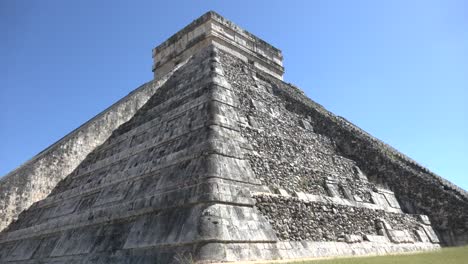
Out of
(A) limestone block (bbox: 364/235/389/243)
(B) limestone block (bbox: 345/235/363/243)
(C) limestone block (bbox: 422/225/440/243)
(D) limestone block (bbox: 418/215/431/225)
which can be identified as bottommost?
(B) limestone block (bbox: 345/235/363/243)

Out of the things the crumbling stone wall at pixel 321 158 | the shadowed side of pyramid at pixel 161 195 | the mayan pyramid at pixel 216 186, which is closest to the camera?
the shadowed side of pyramid at pixel 161 195

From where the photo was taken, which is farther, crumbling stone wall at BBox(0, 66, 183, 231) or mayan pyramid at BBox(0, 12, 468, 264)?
crumbling stone wall at BBox(0, 66, 183, 231)

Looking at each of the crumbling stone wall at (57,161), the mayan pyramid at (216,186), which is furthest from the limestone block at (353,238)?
the crumbling stone wall at (57,161)

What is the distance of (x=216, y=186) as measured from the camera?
6242 mm

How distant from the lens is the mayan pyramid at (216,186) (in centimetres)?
622

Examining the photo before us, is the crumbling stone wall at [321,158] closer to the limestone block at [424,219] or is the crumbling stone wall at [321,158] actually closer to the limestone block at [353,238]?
the limestone block at [424,219]

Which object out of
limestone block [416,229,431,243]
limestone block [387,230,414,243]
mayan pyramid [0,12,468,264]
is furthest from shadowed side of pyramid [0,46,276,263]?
limestone block [416,229,431,243]

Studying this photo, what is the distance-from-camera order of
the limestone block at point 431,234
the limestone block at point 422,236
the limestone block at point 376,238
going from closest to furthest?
the limestone block at point 376,238 → the limestone block at point 422,236 → the limestone block at point 431,234

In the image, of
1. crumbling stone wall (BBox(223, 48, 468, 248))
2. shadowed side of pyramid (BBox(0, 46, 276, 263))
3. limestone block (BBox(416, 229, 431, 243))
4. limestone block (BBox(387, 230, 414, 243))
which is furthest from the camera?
limestone block (BBox(416, 229, 431, 243))

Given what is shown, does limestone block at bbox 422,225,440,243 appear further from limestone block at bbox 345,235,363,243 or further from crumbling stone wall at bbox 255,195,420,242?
limestone block at bbox 345,235,363,243

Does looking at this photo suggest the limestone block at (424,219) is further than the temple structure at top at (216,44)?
No

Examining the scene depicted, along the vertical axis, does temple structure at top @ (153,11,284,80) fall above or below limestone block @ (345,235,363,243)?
above

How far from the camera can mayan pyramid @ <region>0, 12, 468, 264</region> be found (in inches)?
245

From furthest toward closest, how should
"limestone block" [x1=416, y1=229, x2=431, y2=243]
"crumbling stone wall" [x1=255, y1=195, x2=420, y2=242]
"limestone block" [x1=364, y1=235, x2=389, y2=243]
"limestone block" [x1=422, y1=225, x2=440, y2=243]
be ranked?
1. "limestone block" [x1=422, y1=225, x2=440, y2=243]
2. "limestone block" [x1=416, y1=229, x2=431, y2=243]
3. "limestone block" [x1=364, y1=235, x2=389, y2=243]
4. "crumbling stone wall" [x1=255, y1=195, x2=420, y2=242]
